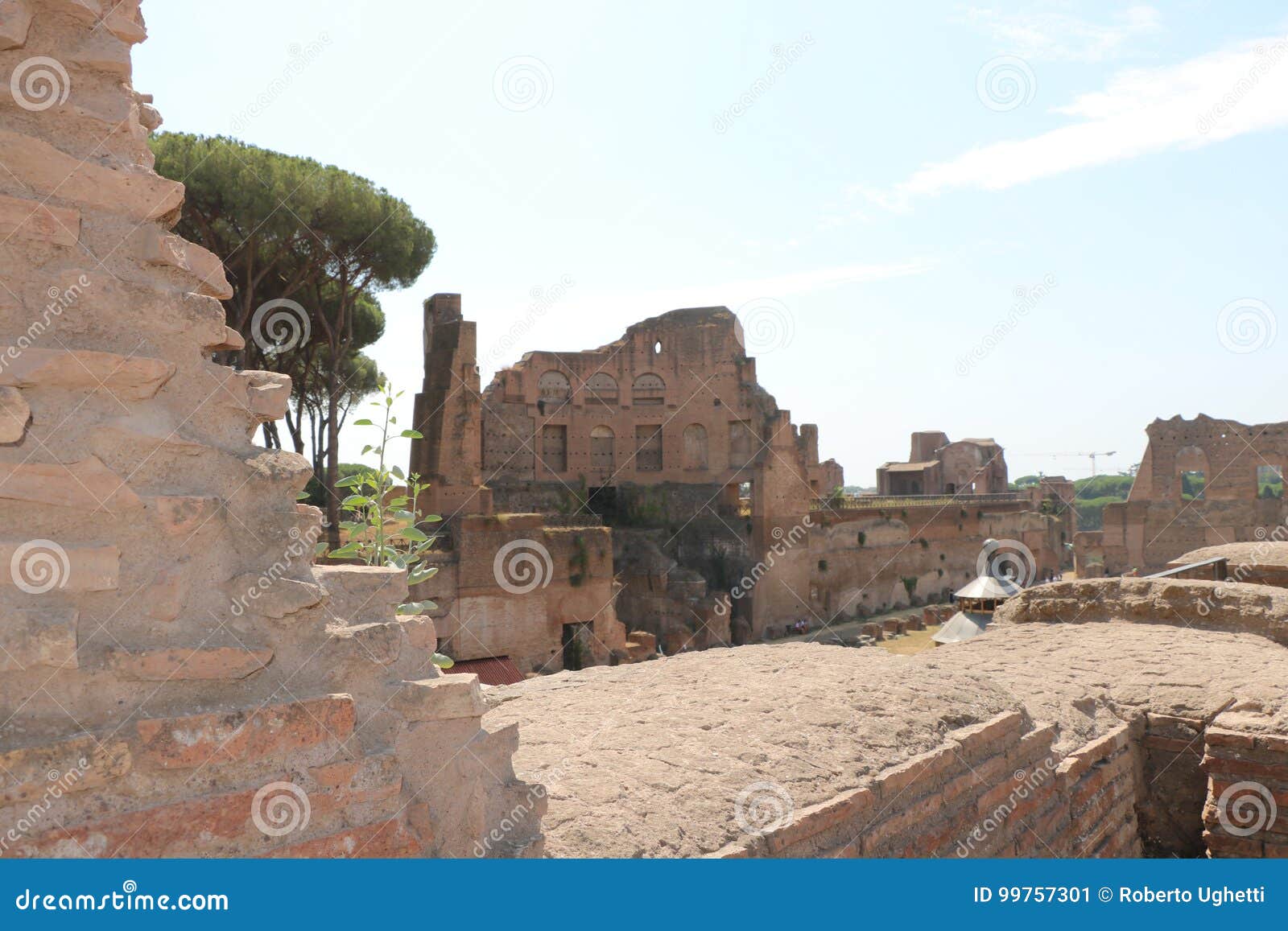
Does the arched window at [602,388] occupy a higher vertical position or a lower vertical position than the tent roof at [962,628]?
higher

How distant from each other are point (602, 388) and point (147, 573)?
27.1 m

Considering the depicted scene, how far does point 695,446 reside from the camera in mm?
29219

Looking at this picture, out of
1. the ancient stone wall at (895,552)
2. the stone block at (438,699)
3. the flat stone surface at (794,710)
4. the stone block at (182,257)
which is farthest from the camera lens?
the ancient stone wall at (895,552)

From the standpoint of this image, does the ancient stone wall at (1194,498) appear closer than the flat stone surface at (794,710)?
No

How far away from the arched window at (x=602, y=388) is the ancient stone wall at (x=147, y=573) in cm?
2638

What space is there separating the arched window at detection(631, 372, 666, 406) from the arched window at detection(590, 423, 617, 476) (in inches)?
55.3

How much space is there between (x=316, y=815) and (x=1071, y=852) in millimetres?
3883

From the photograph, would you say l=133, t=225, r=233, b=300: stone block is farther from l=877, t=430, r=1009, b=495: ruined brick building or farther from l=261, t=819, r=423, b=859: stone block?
l=877, t=430, r=1009, b=495: ruined brick building

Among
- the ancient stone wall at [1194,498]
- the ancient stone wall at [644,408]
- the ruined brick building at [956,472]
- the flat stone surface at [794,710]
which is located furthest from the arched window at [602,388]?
the flat stone surface at [794,710]

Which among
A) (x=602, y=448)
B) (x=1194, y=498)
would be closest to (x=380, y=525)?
(x=602, y=448)

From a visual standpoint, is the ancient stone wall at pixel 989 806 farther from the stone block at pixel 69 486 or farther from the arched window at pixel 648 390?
the arched window at pixel 648 390

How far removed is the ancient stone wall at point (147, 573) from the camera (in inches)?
83.1

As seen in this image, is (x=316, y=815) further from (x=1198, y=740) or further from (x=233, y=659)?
(x=1198, y=740)

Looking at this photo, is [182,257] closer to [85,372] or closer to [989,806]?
[85,372]
